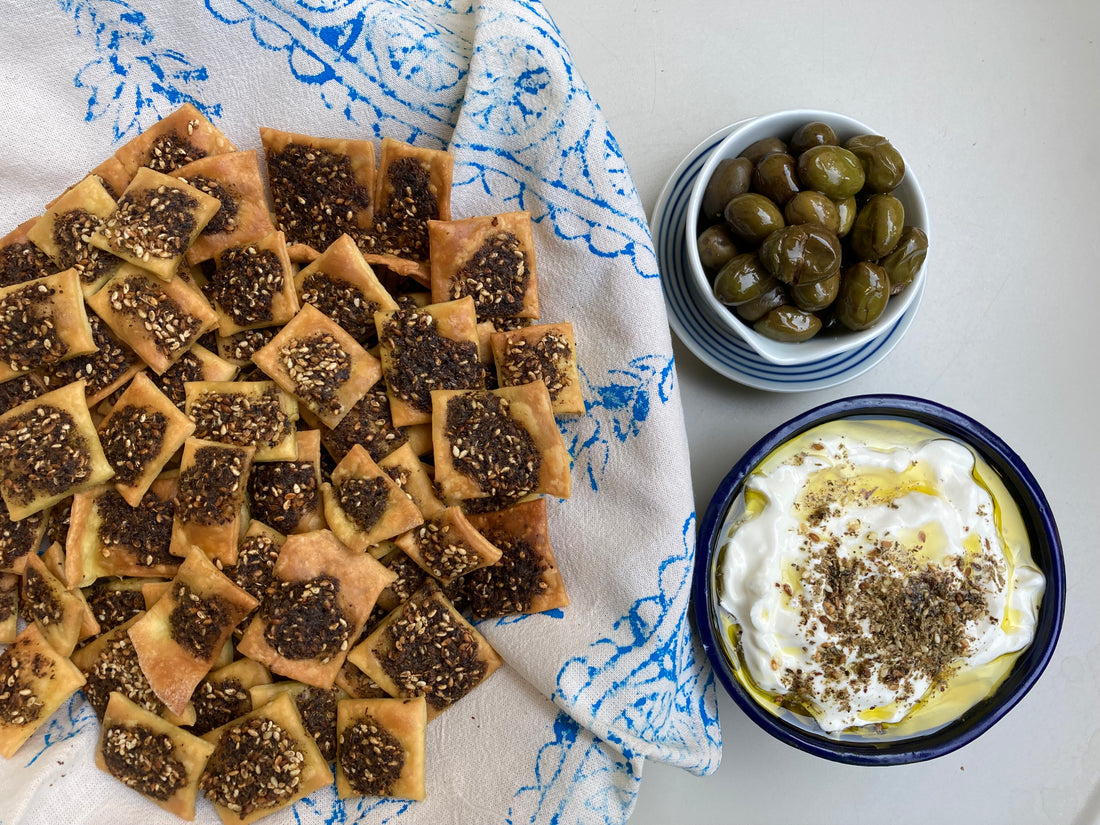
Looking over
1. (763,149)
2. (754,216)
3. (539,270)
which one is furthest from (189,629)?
(763,149)

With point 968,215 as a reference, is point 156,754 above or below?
below

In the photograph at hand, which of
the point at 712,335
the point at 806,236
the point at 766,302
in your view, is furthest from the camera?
the point at 712,335

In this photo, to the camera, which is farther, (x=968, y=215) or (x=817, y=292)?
(x=968, y=215)

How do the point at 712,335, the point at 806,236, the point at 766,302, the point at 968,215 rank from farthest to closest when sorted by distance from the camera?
the point at 968,215
the point at 712,335
the point at 766,302
the point at 806,236

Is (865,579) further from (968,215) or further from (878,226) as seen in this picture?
(968,215)

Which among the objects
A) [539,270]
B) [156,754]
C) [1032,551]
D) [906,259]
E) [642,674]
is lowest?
[156,754]
